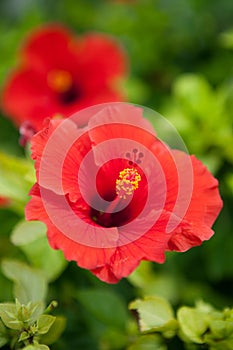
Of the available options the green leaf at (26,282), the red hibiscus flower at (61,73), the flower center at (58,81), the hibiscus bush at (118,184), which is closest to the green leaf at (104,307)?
the hibiscus bush at (118,184)

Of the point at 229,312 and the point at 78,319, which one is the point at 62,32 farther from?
the point at 229,312

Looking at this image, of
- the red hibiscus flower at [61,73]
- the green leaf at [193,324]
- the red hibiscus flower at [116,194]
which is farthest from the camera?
the red hibiscus flower at [61,73]

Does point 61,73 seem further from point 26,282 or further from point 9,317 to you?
point 9,317

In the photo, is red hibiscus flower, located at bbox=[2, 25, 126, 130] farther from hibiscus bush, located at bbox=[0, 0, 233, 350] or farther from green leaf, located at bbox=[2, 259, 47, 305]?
green leaf, located at bbox=[2, 259, 47, 305]

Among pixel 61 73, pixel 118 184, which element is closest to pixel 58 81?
pixel 61 73

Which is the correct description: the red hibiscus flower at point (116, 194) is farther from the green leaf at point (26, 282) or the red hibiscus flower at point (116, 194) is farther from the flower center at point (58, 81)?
the flower center at point (58, 81)

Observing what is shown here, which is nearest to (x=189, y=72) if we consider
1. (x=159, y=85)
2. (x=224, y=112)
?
(x=159, y=85)

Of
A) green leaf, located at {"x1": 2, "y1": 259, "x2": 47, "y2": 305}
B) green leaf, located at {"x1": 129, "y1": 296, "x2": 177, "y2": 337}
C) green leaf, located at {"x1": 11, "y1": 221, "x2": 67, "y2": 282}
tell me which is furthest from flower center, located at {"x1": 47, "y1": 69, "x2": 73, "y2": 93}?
green leaf, located at {"x1": 129, "y1": 296, "x2": 177, "y2": 337}
